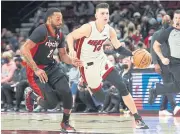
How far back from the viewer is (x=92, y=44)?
A: 8.32 meters

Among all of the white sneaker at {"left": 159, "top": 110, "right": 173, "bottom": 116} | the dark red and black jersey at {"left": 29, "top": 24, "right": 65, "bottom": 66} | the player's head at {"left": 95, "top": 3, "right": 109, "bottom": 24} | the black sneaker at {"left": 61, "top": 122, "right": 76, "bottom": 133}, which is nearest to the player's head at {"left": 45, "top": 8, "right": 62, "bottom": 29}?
the dark red and black jersey at {"left": 29, "top": 24, "right": 65, "bottom": 66}

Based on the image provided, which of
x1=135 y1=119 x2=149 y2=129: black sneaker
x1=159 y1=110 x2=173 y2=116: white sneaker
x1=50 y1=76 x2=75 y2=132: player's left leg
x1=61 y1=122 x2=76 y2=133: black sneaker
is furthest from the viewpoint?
x1=159 y1=110 x2=173 y2=116: white sneaker

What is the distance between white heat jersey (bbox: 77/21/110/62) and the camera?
829 centimetres

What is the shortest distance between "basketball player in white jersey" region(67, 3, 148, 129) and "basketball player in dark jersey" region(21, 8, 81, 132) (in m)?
0.44

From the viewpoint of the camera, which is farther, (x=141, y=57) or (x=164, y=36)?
(x=164, y=36)

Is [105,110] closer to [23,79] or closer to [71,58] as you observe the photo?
[23,79]

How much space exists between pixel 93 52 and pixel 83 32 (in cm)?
38

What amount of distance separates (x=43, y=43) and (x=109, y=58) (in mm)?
6034

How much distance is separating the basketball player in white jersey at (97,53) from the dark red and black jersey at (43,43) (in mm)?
388

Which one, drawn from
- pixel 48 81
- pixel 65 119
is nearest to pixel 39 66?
pixel 48 81

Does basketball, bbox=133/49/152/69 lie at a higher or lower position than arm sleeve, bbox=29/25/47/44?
lower

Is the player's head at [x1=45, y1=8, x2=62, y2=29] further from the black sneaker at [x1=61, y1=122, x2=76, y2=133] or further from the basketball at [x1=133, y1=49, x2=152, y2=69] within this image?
the basketball at [x1=133, y1=49, x2=152, y2=69]

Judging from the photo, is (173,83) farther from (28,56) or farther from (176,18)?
(28,56)

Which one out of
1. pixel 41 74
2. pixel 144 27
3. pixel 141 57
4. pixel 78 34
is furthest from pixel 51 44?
pixel 144 27
